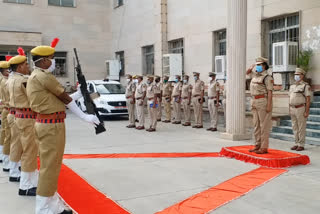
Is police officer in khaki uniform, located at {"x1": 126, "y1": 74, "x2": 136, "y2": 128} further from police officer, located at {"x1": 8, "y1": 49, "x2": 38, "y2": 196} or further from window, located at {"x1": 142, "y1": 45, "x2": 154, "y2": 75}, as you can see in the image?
police officer, located at {"x1": 8, "y1": 49, "x2": 38, "y2": 196}

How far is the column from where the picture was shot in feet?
31.0

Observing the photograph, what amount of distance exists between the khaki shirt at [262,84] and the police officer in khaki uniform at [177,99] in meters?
6.24

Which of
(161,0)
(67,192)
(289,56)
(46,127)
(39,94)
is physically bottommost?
(67,192)

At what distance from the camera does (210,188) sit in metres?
5.23

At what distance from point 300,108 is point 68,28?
684 inches

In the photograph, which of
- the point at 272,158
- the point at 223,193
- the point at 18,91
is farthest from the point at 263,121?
the point at 18,91

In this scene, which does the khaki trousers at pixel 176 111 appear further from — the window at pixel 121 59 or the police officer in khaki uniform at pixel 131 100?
the window at pixel 121 59

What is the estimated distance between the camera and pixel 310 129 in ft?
29.1

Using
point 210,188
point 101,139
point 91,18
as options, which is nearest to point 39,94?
point 210,188

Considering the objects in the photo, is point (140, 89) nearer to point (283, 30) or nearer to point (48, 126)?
point (283, 30)

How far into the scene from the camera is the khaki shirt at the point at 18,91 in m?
5.27

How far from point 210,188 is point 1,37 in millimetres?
17713

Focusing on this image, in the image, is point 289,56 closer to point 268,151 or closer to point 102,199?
point 268,151

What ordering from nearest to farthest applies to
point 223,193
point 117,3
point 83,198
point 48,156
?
1. point 48,156
2. point 83,198
3. point 223,193
4. point 117,3
